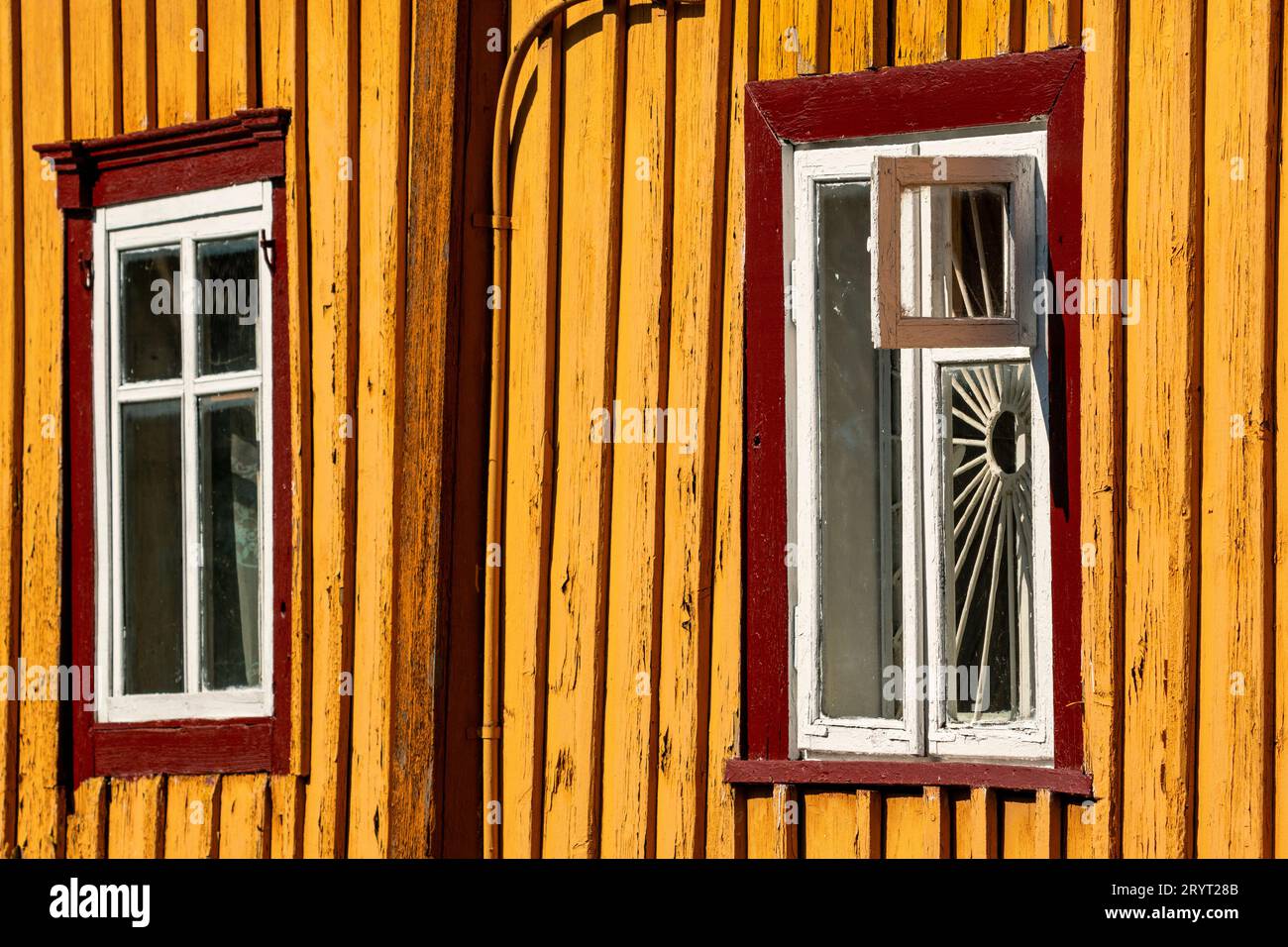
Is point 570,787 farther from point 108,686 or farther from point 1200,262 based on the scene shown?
point 1200,262

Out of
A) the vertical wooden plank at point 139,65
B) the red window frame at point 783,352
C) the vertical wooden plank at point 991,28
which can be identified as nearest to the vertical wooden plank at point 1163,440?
the red window frame at point 783,352

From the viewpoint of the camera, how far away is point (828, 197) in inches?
220

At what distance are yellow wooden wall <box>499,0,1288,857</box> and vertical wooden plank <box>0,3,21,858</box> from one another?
1.94 meters

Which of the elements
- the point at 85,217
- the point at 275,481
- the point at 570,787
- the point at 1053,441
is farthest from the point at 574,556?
the point at 85,217

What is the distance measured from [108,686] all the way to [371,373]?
1500 millimetres

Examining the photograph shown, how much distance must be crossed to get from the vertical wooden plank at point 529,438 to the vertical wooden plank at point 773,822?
71 cm

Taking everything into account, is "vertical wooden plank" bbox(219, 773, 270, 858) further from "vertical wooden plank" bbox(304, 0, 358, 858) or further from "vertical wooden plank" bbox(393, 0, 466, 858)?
"vertical wooden plank" bbox(393, 0, 466, 858)

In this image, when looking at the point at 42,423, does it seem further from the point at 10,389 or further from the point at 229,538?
the point at 229,538

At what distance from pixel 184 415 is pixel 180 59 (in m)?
1.25

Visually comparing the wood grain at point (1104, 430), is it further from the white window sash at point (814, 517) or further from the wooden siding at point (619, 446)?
the white window sash at point (814, 517)

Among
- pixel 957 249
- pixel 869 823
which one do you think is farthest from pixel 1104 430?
pixel 869 823

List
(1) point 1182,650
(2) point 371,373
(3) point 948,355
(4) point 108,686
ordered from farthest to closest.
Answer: (4) point 108,686 < (2) point 371,373 < (3) point 948,355 < (1) point 1182,650

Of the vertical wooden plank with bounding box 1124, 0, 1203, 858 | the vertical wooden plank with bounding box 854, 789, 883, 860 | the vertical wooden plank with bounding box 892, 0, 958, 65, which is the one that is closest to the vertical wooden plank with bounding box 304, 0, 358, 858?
the vertical wooden plank with bounding box 854, 789, 883, 860
